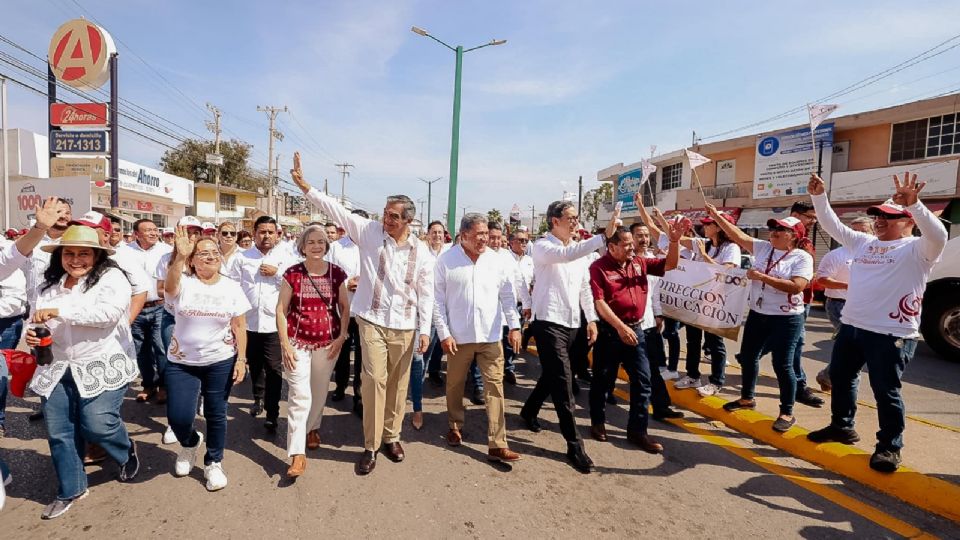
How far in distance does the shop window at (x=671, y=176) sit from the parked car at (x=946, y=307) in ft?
67.7

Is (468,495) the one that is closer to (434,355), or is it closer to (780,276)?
(434,355)

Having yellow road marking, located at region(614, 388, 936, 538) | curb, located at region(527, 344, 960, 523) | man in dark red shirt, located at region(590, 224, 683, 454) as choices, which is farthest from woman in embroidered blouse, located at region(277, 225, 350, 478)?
curb, located at region(527, 344, 960, 523)

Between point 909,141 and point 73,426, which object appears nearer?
point 73,426

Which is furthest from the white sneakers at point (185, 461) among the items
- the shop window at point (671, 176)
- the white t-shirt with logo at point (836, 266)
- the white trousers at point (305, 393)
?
the shop window at point (671, 176)

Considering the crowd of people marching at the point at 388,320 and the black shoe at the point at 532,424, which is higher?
the crowd of people marching at the point at 388,320

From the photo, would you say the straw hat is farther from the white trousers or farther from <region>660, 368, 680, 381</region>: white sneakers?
<region>660, 368, 680, 381</region>: white sneakers

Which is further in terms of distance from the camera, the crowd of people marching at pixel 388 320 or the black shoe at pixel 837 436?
the black shoe at pixel 837 436

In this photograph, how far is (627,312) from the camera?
392cm

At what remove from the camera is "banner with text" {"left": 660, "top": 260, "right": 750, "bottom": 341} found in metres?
5.08

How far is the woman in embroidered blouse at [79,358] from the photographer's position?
282cm

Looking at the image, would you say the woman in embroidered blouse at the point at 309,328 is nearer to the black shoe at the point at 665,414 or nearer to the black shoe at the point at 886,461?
the black shoe at the point at 665,414

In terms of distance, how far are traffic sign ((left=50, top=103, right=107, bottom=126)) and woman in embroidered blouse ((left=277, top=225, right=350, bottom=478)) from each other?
52.2ft

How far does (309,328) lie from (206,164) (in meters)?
42.2

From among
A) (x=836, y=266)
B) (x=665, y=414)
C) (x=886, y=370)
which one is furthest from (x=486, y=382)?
(x=836, y=266)
